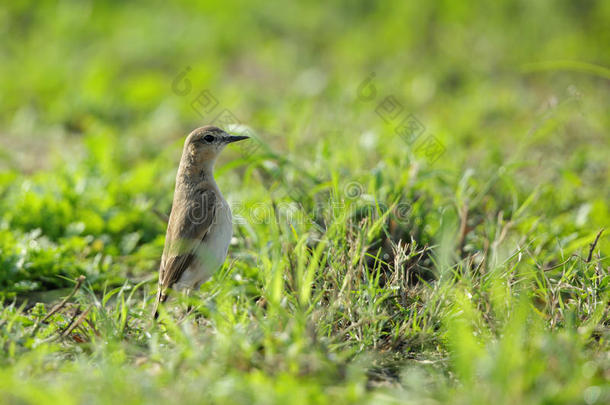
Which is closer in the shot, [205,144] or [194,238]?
[194,238]

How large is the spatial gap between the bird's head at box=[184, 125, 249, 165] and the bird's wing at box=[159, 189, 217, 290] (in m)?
0.32

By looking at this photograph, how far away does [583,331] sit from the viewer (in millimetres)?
3088

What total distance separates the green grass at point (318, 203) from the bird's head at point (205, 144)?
43 centimetres

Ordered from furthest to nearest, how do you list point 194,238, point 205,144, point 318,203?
point 318,203, point 205,144, point 194,238

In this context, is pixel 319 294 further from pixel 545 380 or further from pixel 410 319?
pixel 545 380

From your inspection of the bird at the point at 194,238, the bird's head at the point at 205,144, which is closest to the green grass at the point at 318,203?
the bird at the point at 194,238

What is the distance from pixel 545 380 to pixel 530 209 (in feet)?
9.18

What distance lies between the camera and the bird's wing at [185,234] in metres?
4.00

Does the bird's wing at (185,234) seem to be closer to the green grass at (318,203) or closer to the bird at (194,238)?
the bird at (194,238)

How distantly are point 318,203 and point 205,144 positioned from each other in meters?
0.89

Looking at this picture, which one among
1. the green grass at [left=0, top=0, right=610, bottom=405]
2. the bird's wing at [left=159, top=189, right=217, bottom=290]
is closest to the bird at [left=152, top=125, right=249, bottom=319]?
the bird's wing at [left=159, top=189, right=217, bottom=290]

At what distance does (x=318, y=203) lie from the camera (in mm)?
4625

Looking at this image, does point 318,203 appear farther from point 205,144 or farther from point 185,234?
point 185,234

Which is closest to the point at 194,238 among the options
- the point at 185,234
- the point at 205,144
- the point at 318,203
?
the point at 185,234
